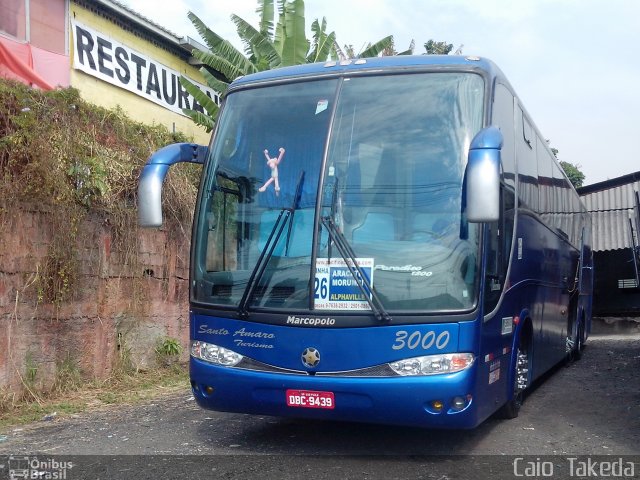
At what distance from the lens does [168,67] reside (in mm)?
15531

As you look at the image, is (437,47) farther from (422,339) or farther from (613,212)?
(422,339)

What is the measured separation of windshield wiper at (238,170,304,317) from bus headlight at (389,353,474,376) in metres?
1.23

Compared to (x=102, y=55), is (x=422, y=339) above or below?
below

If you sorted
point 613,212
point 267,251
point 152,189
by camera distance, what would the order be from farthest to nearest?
point 613,212 → point 152,189 → point 267,251

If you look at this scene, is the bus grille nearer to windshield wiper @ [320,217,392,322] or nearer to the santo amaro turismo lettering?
windshield wiper @ [320,217,392,322]

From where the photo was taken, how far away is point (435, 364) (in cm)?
508

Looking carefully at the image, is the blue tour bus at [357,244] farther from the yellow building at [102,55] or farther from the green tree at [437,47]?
the green tree at [437,47]

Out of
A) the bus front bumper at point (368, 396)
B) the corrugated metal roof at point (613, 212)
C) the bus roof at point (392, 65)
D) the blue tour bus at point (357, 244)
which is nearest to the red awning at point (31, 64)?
the blue tour bus at point (357, 244)

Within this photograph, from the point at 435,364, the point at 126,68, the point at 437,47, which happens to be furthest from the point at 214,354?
the point at 437,47

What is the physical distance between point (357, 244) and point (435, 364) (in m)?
1.02

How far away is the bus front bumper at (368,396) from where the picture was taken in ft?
16.6

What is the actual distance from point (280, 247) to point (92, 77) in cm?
944

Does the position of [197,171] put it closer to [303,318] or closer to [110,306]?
[110,306]

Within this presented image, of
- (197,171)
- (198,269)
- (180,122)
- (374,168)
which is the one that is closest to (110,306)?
(197,171)
